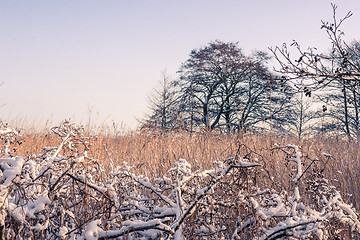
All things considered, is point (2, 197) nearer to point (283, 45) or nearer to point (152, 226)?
point (152, 226)

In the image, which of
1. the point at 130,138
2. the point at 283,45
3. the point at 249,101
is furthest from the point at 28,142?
the point at 249,101

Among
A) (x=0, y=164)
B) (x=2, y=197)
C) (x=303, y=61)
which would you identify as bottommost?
(x=2, y=197)

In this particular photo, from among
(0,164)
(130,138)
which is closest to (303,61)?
(0,164)

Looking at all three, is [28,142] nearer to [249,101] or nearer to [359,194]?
[359,194]

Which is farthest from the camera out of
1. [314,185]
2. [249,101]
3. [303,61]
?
[249,101]

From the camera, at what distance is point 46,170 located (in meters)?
1.64

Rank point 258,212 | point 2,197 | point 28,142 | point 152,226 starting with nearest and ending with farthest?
point 2,197
point 152,226
point 258,212
point 28,142

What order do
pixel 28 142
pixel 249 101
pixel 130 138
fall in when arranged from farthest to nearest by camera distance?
pixel 249 101
pixel 28 142
pixel 130 138

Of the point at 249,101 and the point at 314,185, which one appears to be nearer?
the point at 314,185

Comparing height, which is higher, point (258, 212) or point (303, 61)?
point (303, 61)

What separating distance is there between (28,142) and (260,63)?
16.8 m

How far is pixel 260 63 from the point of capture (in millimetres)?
22078

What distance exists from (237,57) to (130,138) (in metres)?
15.1

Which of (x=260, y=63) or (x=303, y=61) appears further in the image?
(x=260, y=63)
